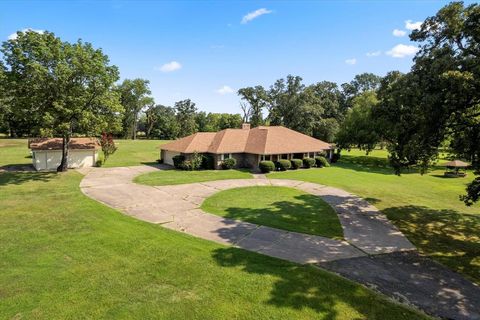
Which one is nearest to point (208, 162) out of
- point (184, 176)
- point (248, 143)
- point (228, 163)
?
point (228, 163)

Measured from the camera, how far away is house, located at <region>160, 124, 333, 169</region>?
34219mm

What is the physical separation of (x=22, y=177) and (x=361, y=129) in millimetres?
43153

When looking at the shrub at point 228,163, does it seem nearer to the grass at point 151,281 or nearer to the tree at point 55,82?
the tree at point 55,82

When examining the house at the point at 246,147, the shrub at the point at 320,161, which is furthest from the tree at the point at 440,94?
the shrub at the point at 320,161

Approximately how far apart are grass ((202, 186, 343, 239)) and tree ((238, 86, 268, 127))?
60105 millimetres

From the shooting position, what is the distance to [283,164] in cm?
3391

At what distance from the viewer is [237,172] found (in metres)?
32.1

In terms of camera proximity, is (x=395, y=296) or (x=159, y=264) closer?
(x=395, y=296)

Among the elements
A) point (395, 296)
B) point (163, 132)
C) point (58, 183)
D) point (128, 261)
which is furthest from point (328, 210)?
point (163, 132)

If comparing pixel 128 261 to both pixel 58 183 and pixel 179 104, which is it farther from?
pixel 179 104

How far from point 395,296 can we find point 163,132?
8374 cm

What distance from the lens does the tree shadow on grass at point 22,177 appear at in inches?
935

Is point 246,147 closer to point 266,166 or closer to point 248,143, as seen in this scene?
point 248,143


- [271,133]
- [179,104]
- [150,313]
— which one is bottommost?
[150,313]
